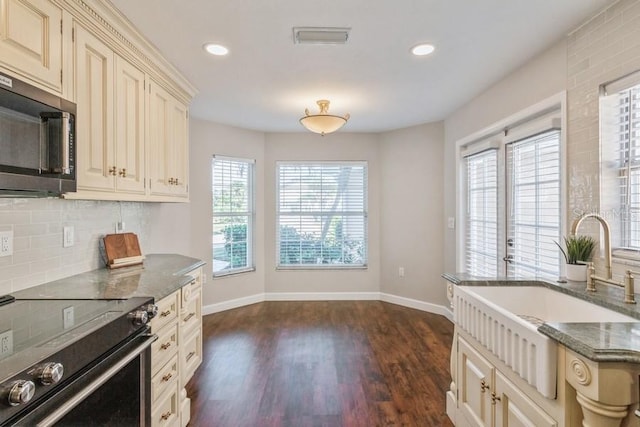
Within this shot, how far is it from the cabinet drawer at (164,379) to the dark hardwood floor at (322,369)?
1.45ft

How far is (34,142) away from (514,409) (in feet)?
7.65

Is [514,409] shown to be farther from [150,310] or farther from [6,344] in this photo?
[6,344]

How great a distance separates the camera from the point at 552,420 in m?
1.21

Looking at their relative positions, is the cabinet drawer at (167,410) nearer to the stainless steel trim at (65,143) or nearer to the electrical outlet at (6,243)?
the electrical outlet at (6,243)

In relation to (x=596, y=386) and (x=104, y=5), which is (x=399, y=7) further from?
(x=596, y=386)

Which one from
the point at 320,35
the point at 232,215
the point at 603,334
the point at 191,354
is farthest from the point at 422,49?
the point at 232,215

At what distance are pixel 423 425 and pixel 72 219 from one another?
260 centimetres

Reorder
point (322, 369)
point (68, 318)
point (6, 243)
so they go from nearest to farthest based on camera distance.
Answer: point (68, 318)
point (6, 243)
point (322, 369)

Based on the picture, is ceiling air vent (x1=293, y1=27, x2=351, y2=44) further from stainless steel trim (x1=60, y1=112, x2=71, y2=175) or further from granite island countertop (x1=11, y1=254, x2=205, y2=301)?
granite island countertop (x1=11, y1=254, x2=205, y2=301)

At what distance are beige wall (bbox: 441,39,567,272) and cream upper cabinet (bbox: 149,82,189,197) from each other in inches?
112

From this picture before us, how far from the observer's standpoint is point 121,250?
2.38 metres

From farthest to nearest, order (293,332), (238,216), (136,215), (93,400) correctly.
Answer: (238,216)
(293,332)
(136,215)
(93,400)

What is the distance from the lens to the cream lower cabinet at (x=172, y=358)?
1723 millimetres

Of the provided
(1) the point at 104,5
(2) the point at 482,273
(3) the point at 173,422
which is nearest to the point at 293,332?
(3) the point at 173,422
